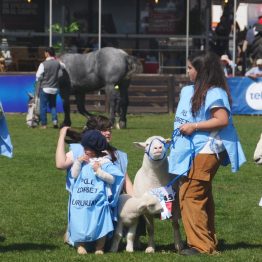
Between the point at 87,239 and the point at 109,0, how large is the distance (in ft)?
84.4

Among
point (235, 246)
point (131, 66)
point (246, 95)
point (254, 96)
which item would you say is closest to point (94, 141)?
point (235, 246)

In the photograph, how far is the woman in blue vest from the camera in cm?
890

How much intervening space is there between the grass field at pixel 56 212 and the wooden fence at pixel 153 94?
8243 mm

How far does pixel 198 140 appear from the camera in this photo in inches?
352

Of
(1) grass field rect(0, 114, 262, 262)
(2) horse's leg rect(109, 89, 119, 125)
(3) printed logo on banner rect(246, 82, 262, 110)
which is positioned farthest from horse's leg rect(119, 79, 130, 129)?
(3) printed logo on banner rect(246, 82, 262, 110)

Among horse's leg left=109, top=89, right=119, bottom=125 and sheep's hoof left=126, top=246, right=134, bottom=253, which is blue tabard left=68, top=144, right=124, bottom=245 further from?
horse's leg left=109, top=89, right=119, bottom=125

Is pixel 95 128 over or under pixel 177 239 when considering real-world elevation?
over

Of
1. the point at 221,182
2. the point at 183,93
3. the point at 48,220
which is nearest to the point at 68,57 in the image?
the point at 221,182

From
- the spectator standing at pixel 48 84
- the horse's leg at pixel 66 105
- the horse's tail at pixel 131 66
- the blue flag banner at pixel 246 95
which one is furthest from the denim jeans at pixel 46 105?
the blue flag banner at pixel 246 95

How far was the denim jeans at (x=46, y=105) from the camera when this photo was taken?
904 inches

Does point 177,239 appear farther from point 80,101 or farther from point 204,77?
point 80,101

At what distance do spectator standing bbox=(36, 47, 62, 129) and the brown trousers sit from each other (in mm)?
13962

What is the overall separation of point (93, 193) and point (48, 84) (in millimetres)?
14258

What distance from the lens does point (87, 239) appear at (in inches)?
353
